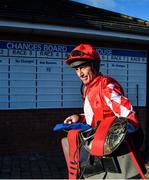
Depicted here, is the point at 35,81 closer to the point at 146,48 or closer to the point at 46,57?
the point at 46,57

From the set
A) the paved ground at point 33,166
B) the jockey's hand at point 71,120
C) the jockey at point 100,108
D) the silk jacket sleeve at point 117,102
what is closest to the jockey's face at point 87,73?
the jockey at point 100,108

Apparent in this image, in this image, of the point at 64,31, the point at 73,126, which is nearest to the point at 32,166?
the point at 64,31

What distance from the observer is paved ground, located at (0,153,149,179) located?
7.71 meters

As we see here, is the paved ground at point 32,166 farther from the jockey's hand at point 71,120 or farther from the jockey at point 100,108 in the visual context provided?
the jockey at point 100,108

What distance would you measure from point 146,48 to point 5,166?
4.49 m

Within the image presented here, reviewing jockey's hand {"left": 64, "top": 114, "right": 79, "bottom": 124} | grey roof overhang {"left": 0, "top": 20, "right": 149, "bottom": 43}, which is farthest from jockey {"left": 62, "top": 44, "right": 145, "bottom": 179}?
grey roof overhang {"left": 0, "top": 20, "right": 149, "bottom": 43}

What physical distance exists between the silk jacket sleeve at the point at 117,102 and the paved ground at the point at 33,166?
189 inches

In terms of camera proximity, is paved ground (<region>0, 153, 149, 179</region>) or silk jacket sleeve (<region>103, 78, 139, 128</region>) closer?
silk jacket sleeve (<region>103, 78, 139, 128</region>)

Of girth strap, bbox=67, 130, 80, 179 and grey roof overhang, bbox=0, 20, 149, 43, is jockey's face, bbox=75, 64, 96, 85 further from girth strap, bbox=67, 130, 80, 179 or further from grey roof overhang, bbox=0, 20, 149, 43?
grey roof overhang, bbox=0, 20, 149, 43

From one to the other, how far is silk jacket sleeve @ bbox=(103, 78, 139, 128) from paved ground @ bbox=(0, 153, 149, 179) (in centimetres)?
479

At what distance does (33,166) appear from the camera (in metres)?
8.49

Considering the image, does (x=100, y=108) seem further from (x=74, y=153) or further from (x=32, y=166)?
(x=32, y=166)

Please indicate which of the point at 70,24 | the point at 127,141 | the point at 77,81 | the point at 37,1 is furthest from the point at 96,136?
the point at 37,1

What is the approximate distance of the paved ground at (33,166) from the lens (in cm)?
771
